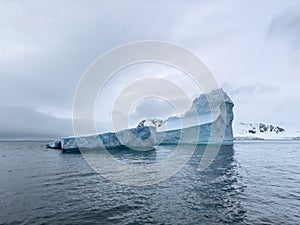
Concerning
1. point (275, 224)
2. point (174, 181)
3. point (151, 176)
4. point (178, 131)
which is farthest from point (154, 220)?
point (178, 131)

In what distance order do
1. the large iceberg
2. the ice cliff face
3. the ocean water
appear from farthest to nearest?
the ice cliff face → the large iceberg → the ocean water

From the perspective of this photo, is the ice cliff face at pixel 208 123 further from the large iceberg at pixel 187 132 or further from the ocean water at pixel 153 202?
Result: the ocean water at pixel 153 202

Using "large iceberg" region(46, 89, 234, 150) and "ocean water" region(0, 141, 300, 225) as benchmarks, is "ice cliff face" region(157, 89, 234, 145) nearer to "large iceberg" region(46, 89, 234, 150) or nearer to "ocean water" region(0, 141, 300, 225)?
"large iceberg" region(46, 89, 234, 150)

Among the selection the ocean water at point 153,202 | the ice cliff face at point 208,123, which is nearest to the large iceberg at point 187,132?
the ice cliff face at point 208,123

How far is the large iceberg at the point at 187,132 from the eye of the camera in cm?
4400

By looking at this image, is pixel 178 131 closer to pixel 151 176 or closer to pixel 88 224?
pixel 151 176

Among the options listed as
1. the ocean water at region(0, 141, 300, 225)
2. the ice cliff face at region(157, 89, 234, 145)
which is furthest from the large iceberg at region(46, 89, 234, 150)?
the ocean water at region(0, 141, 300, 225)

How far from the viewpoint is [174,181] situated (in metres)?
15.9

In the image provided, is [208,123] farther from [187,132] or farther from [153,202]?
[153,202]

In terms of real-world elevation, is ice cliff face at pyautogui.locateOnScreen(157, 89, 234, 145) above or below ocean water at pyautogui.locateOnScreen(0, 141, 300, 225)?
above

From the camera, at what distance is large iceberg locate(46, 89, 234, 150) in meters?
44.0

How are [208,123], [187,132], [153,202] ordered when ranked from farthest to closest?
[187,132] → [208,123] → [153,202]

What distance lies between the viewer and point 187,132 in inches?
2338

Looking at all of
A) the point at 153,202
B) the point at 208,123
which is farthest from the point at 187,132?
the point at 153,202
